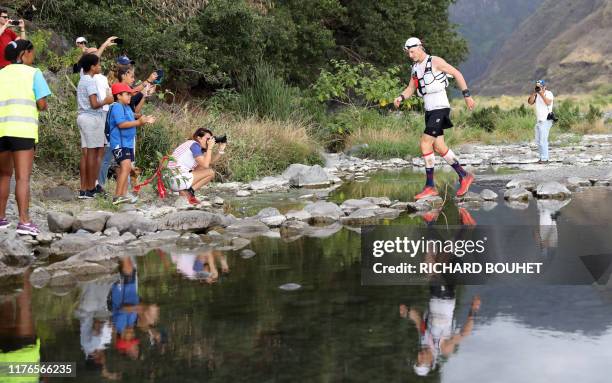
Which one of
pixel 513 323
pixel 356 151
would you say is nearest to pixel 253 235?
pixel 513 323

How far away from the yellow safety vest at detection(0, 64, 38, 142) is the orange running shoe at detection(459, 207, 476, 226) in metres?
4.57

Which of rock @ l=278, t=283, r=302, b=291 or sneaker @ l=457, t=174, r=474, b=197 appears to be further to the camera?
sneaker @ l=457, t=174, r=474, b=197

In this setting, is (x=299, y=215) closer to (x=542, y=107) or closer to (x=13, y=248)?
(x=13, y=248)

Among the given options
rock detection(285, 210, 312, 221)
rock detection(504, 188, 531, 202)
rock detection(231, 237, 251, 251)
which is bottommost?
rock detection(231, 237, 251, 251)

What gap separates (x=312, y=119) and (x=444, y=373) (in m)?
18.3

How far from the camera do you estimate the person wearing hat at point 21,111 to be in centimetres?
905

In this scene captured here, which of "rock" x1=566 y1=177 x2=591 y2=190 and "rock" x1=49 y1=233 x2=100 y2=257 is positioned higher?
"rock" x1=566 y1=177 x2=591 y2=190

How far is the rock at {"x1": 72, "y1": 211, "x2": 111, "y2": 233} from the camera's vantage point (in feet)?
32.0

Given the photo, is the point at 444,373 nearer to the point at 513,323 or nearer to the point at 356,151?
the point at 513,323

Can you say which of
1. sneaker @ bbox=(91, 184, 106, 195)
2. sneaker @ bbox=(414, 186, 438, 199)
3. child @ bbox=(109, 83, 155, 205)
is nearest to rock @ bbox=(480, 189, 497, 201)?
sneaker @ bbox=(414, 186, 438, 199)

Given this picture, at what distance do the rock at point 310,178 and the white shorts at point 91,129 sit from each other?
4.45 m

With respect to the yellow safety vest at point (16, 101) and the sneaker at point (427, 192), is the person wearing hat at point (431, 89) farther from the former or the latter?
the yellow safety vest at point (16, 101)

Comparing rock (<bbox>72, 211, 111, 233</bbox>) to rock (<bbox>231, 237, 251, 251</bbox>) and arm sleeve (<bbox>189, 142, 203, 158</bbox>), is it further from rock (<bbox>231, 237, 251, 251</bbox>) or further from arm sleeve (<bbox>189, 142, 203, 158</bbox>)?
arm sleeve (<bbox>189, 142, 203, 158</bbox>)

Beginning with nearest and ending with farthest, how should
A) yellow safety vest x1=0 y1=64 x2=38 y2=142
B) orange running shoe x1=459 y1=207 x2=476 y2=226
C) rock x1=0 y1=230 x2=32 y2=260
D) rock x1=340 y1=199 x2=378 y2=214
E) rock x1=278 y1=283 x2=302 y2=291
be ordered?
rock x1=278 y1=283 x2=302 y2=291 → rock x1=0 y1=230 x2=32 y2=260 → yellow safety vest x1=0 y1=64 x2=38 y2=142 → orange running shoe x1=459 y1=207 x2=476 y2=226 → rock x1=340 y1=199 x2=378 y2=214
